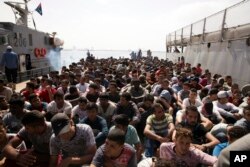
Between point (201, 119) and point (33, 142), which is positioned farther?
point (201, 119)

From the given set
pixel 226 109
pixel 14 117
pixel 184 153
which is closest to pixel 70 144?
pixel 184 153

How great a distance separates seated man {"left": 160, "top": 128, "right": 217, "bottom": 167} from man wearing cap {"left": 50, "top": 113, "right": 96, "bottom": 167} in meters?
1.10

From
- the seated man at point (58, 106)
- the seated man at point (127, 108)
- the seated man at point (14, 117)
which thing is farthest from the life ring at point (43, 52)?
the seated man at point (14, 117)

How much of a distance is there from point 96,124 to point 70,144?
4.38 ft

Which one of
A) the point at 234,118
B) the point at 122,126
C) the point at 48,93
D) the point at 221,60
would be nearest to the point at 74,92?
the point at 48,93

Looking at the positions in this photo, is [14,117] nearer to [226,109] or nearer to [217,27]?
[226,109]

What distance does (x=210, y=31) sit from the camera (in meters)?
16.2

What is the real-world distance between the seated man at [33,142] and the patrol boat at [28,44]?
31.8 feet

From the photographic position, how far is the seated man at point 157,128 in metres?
5.34

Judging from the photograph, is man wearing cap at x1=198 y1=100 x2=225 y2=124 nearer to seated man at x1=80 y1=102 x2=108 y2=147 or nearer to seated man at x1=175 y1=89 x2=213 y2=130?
seated man at x1=175 y1=89 x2=213 y2=130

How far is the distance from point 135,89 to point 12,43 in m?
11.0

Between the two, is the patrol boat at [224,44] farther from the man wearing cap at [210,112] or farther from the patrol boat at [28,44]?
the patrol boat at [28,44]

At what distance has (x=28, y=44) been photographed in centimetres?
1919

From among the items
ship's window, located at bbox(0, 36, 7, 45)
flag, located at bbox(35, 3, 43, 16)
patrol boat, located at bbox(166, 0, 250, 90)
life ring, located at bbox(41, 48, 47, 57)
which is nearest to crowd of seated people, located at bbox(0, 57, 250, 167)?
patrol boat, located at bbox(166, 0, 250, 90)
